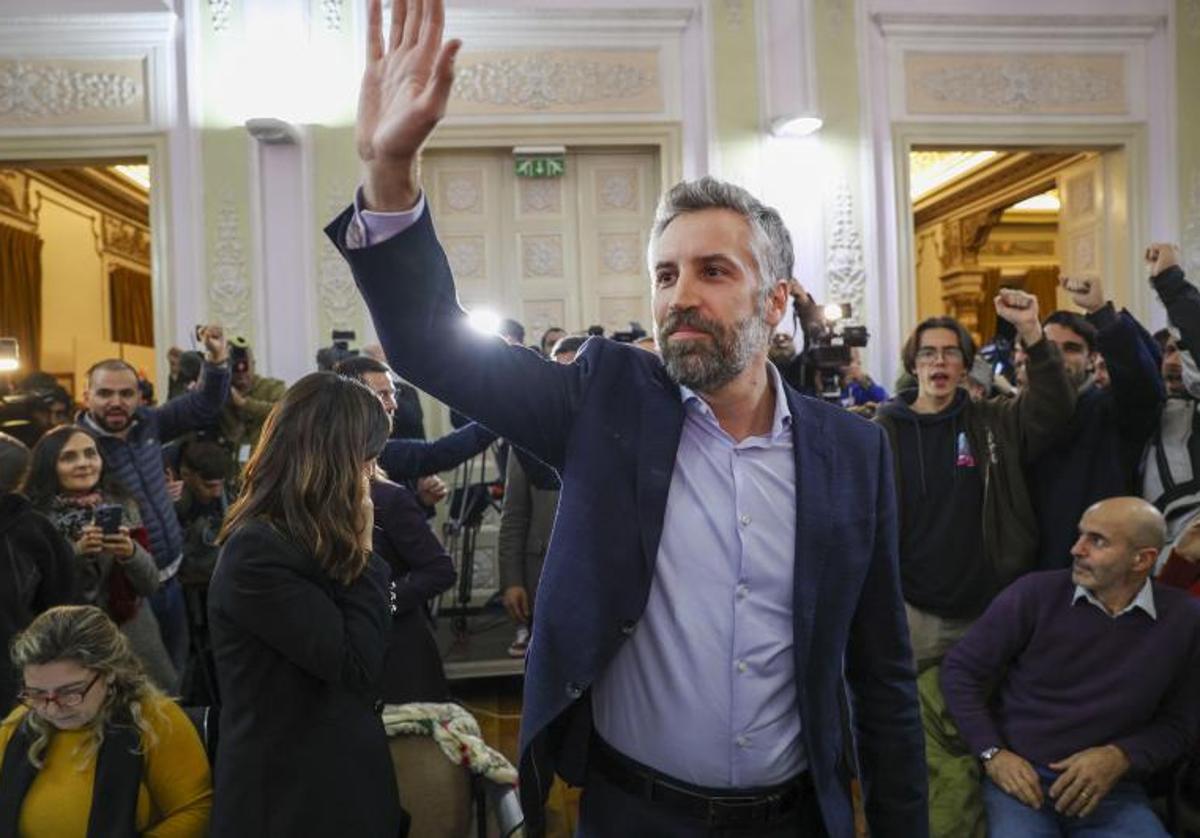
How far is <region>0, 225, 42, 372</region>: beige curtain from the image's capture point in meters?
7.85

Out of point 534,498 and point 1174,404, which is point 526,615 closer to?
point 534,498

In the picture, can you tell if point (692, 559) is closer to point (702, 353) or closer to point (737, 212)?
point (702, 353)

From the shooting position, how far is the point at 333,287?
18.7 ft

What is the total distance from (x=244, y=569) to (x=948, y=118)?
558cm

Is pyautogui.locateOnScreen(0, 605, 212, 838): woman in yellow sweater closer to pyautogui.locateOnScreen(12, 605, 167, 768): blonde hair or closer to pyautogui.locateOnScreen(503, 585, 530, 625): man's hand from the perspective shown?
pyautogui.locateOnScreen(12, 605, 167, 768): blonde hair

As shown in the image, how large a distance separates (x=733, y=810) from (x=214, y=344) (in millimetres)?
3046

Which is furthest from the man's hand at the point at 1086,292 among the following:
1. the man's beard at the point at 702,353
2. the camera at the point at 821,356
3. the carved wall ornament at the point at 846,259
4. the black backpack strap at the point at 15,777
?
the carved wall ornament at the point at 846,259

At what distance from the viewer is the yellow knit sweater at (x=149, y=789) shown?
1763 mm

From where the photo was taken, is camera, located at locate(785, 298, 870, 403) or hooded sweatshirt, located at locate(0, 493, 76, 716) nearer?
hooded sweatshirt, located at locate(0, 493, 76, 716)

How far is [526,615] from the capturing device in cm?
341

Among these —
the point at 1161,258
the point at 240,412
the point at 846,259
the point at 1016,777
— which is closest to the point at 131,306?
the point at 240,412

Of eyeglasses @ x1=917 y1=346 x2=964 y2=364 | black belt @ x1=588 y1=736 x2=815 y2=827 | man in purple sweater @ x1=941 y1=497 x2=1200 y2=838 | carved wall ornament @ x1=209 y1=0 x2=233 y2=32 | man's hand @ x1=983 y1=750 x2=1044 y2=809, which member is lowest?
man's hand @ x1=983 y1=750 x2=1044 y2=809

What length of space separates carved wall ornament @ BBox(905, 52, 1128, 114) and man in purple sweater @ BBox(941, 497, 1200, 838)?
14.3ft

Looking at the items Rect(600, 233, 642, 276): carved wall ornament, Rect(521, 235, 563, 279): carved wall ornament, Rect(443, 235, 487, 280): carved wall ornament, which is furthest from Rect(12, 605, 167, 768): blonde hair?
Rect(600, 233, 642, 276): carved wall ornament
